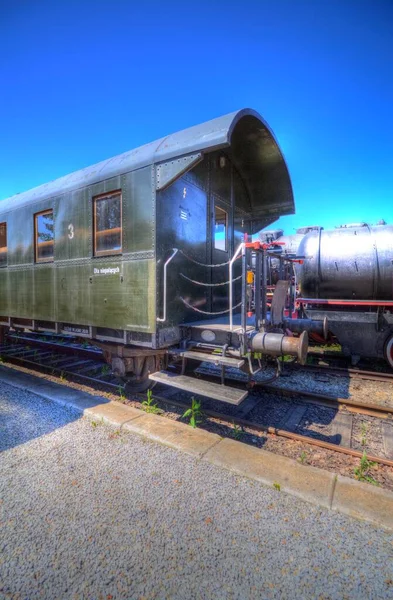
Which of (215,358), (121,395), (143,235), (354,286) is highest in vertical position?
(143,235)

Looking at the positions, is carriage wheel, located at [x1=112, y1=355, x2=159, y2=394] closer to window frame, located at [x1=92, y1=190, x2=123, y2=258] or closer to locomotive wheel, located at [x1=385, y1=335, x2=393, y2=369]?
window frame, located at [x1=92, y1=190, x2=123, y2=258]

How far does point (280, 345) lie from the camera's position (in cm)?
399

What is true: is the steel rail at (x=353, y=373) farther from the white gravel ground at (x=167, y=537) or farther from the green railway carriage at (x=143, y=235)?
the white gravel ground at (x=167, y=537)

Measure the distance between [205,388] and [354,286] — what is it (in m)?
5.15


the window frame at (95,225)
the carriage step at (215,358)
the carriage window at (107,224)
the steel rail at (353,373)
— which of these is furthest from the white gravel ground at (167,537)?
the steel rail at (353,373)

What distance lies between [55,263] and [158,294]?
2.77 metres

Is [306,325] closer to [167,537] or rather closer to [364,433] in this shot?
[364,433]

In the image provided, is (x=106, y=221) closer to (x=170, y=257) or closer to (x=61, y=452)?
(x=170, y=257)

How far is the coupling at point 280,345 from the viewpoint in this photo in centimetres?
390

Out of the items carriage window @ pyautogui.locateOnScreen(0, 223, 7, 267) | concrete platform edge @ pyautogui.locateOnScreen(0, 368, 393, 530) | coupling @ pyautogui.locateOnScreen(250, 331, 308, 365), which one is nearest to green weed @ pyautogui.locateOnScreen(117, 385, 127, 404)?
concrete platform edge @ pyautogui.locateOnScreen(0, 368, 393, 530)

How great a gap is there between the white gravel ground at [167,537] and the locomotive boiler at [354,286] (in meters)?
5.52

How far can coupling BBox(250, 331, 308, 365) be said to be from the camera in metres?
3.90

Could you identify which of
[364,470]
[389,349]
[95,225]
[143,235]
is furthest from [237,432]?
[389,349]

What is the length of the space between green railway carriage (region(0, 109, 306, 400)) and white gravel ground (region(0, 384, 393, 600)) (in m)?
2.01
